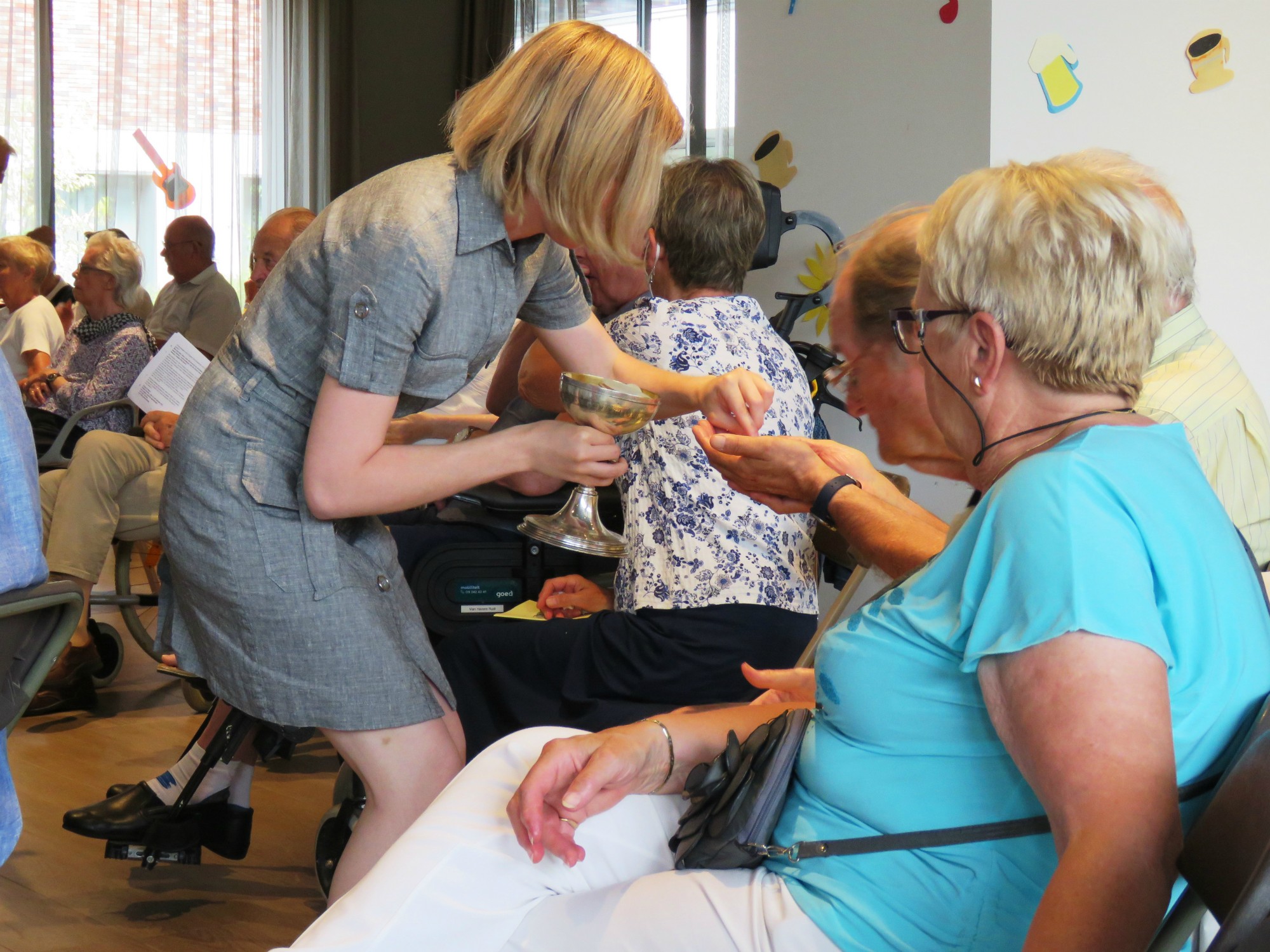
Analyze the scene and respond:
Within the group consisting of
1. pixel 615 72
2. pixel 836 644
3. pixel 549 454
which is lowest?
pixel 836 644

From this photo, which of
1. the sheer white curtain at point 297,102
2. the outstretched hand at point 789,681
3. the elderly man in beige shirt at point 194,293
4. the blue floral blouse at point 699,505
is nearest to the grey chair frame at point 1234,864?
the outstretched hand at point 789,681

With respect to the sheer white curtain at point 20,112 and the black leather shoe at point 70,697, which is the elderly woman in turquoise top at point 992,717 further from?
the sheer white curtain at point 20,112

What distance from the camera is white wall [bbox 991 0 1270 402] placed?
7.57 ft

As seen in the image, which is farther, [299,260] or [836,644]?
[299,260]

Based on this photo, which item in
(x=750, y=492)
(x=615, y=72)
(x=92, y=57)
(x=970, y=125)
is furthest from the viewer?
(x=92, y=57)

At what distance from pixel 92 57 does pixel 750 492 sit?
6767 mm

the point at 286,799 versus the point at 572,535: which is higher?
the point at 572,535

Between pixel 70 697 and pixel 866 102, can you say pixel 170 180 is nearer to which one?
pixel 70 697

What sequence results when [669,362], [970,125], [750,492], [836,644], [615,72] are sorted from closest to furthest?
1. [836,644]
2. [615,72]
3. [750,492]
4. [669,362]
5. [970,125]

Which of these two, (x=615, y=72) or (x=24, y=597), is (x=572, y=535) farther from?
(x=24, y=597)

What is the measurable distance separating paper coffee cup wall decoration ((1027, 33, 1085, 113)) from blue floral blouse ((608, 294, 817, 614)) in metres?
1.03

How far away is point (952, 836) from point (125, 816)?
1750 millimetres

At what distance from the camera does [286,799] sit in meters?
2.79

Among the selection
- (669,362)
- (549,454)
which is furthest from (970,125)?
(549,454)
